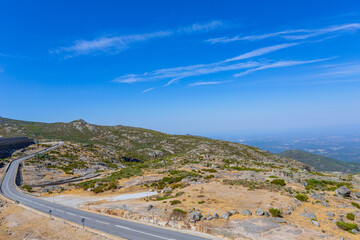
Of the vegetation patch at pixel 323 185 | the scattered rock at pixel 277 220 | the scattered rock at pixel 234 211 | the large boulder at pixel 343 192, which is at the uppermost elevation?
the scattered rock at pixel 234 211

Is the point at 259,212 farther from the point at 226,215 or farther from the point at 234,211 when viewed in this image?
the point at 226,215

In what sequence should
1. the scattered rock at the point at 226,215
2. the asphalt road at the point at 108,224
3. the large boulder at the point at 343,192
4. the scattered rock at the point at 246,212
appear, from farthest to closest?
the large boulder at the point at 343,192
the scattered rock at the point at 246,212
the scattered rock at the point at 226,215
the asphalt road at the point at 108,224

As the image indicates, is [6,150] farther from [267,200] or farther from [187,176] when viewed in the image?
[267,200]

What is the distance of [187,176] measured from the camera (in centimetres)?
4975

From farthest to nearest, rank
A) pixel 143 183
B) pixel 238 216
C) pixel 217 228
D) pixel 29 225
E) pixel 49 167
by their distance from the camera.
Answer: pixel 49 167
pixel 143 183
pixel 29 225
pixel 238 216
pixel 217 228

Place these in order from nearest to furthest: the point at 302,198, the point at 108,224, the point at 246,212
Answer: the point at 246,212
the point at 108,224
the point at 302,198

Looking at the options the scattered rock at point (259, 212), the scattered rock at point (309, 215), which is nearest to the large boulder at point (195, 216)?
the scattered rock at point (259, 212)

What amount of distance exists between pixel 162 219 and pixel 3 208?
34.0 m

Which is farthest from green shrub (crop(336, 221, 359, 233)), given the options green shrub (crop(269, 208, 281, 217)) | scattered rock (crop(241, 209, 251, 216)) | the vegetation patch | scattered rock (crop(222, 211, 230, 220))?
the vegetation patch

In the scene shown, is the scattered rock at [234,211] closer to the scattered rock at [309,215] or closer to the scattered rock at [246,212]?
the scattered rock at [246,212]

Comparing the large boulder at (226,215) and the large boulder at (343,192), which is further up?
the large boulder at (226,215)

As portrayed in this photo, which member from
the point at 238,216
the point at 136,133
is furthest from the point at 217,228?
the point at 136,133

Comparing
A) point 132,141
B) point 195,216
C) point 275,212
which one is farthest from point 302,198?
point 132,141

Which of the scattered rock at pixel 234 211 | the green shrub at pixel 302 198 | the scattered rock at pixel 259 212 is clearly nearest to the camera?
the scattered rock at pixel 259 212
